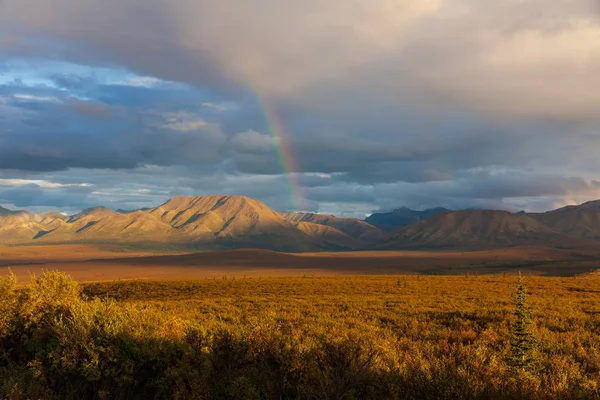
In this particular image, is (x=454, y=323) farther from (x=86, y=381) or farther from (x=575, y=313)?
(x=86, y=381)

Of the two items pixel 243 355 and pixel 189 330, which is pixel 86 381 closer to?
pixel 189 330

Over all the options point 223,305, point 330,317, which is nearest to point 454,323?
point 330,317

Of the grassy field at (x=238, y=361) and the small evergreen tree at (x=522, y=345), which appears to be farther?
the small evergreen tree at (x=522, y=345)

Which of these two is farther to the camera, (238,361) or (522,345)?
(522,345)

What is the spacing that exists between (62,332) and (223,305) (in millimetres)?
17751

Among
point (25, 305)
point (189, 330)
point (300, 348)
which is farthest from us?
point (25, 305)

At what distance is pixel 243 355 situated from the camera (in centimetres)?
1092

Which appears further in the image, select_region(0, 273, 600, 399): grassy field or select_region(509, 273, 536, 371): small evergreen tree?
select_region(509, 273, 536, 371): small evergreen tree

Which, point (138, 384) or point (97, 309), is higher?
point (97, 309)

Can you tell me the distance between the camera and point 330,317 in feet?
74.8

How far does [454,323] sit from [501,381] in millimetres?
13176

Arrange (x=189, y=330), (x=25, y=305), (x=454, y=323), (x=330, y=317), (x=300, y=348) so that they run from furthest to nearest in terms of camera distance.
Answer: (x=330, y=317), (x=454, y=323), (x=25, y=305), (x=189, y=330), (x=300, y=348)

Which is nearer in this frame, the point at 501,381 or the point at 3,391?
the point at 501,381

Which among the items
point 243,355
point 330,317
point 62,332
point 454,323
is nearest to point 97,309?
point 62,332
